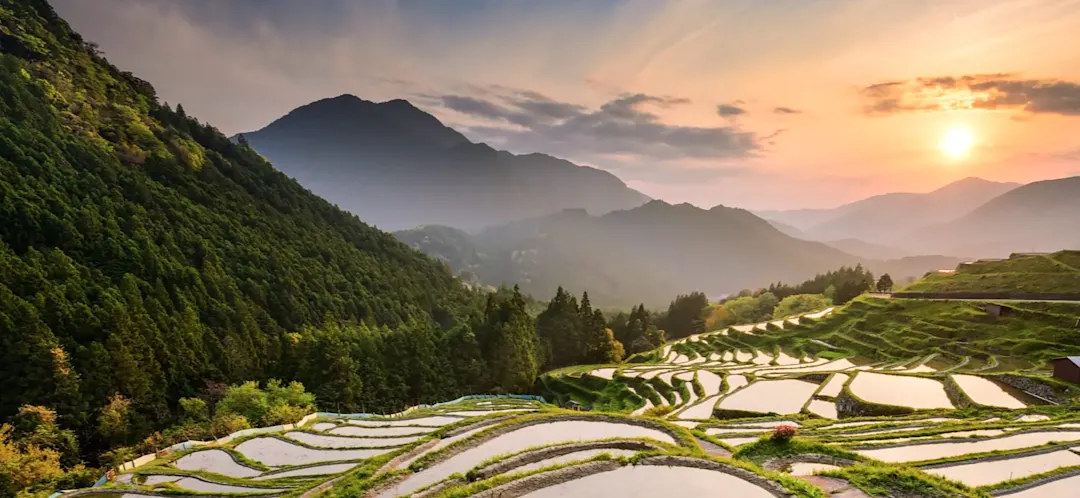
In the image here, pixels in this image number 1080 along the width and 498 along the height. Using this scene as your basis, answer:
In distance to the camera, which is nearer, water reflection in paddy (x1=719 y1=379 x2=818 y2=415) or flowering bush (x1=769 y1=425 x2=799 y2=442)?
flowering bush (x1=769 y1=425 x2=799 y2=442)

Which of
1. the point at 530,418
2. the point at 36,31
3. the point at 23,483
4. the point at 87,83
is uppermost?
the point at 36,31

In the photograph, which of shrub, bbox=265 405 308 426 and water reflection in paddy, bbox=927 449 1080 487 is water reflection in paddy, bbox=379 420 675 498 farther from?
shrub, bbox=265 405 308 426

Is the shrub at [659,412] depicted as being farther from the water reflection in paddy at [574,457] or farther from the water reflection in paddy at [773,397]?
the water reflection in paddy at [574,457]

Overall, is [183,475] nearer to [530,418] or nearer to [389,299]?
[530,418]

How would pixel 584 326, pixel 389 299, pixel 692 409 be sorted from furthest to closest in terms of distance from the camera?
pixel 389 299, pixel 584 326, pixel 692 409

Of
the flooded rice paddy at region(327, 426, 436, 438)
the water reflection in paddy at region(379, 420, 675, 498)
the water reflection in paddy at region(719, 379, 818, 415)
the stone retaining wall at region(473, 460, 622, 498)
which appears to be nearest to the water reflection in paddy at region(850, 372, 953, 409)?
the water reflection in paddy at region(719, 379, 818, 415)

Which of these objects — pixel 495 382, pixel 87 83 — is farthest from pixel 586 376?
pixel 87 83

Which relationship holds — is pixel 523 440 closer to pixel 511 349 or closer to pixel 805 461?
pixel 805 461
